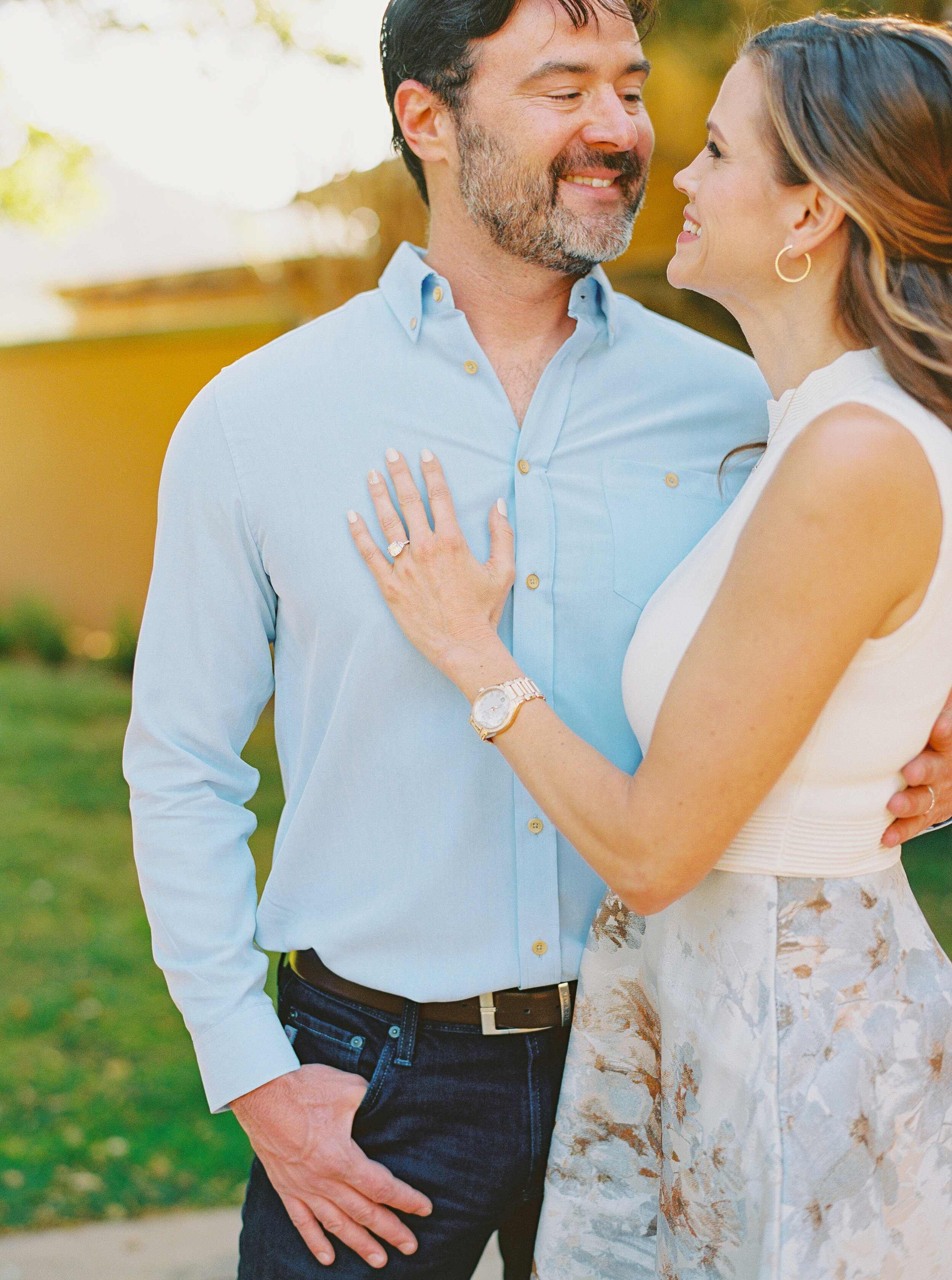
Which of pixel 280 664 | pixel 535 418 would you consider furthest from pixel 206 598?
pixel 535 418

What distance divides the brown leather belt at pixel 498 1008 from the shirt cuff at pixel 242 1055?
4.9 inches

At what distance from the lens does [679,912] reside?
65.5 inches

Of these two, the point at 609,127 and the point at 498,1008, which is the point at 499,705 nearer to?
the point at 498,1008

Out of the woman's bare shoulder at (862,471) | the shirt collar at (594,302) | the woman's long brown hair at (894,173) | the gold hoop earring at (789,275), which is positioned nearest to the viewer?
the woman's bare shoulder at (862,471)

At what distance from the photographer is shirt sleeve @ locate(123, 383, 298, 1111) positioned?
1.81m

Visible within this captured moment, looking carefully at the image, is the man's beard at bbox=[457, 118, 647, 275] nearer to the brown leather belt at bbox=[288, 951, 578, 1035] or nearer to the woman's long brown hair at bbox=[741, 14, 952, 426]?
the woman's long brown hair at bbox=[741, 14, 952, 426]

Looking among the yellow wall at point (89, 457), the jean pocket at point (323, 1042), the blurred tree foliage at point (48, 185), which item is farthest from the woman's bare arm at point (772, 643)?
the yellow wall at point (89, 457)

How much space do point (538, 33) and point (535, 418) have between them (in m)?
0.63

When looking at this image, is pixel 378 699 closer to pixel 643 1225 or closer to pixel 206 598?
pixel 206 598

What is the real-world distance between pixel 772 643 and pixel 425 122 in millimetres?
1273

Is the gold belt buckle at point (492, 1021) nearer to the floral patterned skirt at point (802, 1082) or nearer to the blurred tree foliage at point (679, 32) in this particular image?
the floral patterned skirt at point (802, 1082)

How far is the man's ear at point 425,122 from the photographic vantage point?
206 cm

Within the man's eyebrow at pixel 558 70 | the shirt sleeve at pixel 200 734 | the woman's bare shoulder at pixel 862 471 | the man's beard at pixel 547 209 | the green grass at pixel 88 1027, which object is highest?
the man's eyebrow at pixel 558 70

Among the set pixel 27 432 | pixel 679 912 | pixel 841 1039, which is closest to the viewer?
pixel 841 1039
